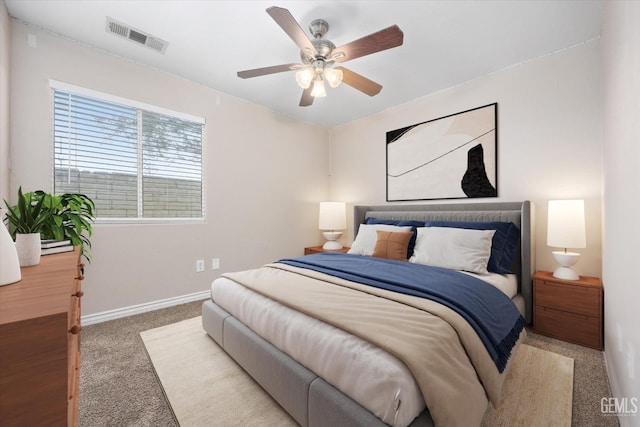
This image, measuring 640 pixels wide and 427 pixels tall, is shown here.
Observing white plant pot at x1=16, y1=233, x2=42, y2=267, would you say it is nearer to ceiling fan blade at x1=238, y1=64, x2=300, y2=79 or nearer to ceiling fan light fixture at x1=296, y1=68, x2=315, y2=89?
ceiling fan blade at x1=238, y1=64, x2=300, y2=79

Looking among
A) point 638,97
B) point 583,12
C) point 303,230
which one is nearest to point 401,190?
point 303,230

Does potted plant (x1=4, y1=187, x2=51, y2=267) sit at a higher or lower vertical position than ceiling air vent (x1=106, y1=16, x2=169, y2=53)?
lower

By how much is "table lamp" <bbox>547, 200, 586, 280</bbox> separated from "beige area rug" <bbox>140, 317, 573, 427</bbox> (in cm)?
76

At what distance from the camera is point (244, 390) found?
5.36 feet

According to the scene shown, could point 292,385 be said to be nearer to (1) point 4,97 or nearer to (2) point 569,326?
(2) point 569,326

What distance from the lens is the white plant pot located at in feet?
4.14

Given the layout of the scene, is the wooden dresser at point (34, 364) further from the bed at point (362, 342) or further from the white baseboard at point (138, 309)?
the white baseboard at point (138, 309)

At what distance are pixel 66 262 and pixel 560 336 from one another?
11.5 ft

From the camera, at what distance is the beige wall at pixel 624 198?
1.12m

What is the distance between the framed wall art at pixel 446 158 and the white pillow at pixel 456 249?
0.76 m

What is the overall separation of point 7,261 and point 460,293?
6.85 feet

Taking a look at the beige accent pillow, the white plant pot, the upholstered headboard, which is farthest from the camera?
the beige accent pillow

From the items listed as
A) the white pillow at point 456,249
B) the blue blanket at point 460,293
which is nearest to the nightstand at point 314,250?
the white pillow at point 456,249

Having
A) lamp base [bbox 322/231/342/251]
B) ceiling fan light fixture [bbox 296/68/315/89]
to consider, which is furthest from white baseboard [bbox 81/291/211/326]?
ceiling fan light fixture [bbox 296/68/315/89]
